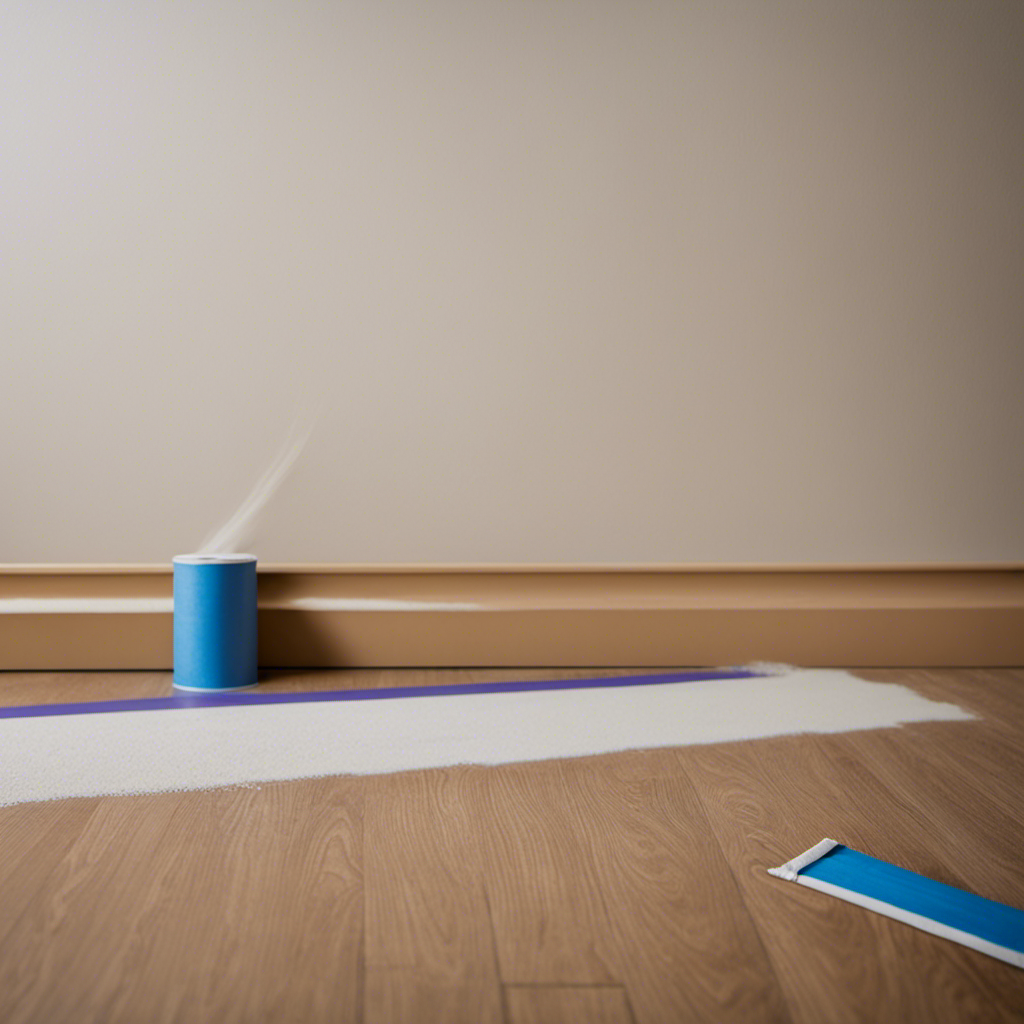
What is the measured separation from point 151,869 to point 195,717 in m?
0.49

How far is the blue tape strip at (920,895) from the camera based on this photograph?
695mm

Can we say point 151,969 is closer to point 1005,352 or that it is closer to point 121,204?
point 121,204

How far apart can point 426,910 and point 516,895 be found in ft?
0.24

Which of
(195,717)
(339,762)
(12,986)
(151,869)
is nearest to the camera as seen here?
(12,986)

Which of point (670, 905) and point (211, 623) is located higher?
point (211, 623)

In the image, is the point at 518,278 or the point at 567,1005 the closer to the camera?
the point at 567,1005

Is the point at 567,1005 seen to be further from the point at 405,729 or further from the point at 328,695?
the point at 328,695

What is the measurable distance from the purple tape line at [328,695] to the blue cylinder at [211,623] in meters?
0.05

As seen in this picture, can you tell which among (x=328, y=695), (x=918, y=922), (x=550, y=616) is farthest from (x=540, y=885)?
(x=550, y=616)

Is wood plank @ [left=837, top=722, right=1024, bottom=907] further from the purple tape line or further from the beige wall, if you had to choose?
the beige wall

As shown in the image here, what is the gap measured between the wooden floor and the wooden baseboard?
0.48 meters

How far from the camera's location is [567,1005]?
0.59 metres

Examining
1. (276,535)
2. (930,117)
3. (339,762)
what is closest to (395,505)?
(276,535)

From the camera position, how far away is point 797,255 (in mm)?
A: 1621
